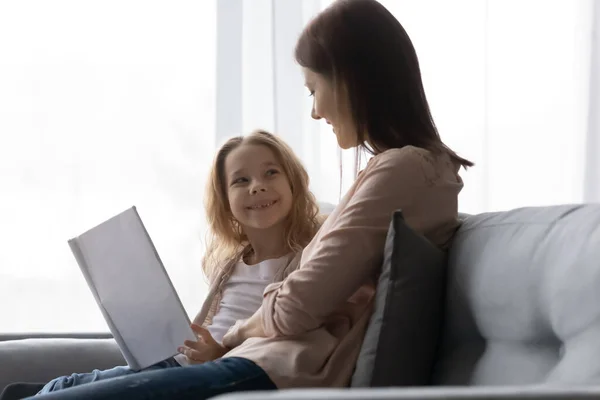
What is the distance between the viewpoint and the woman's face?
5.06ft

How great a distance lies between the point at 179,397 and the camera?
1.21 metres

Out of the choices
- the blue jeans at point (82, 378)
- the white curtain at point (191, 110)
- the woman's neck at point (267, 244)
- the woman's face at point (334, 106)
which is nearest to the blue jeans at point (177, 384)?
the blue jeans at point (82, 378)

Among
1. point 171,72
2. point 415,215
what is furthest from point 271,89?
point 415,215

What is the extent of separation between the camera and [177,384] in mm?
1218

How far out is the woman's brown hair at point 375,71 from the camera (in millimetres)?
1507

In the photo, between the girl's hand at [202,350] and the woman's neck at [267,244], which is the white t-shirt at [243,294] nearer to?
the woman's neck at [267,244]

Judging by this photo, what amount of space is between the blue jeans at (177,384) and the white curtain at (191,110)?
1336 mm

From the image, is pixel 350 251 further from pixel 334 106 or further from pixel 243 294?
pixel 243 294

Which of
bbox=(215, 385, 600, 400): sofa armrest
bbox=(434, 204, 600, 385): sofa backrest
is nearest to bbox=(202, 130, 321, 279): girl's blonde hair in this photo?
bbox=(434, 204, 600, 385): sofa backrest

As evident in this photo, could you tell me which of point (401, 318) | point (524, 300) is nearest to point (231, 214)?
point (401, 318)

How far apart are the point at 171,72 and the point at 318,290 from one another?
1484 millimetres

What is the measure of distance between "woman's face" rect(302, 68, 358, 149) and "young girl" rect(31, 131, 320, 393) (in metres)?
0.30

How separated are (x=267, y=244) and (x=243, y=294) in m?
0.12

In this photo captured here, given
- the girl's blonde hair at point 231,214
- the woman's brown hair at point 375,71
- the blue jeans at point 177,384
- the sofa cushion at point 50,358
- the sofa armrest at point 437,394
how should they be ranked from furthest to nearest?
the girl's blonde hair at point 231,214 < the sofa cushion at point 50,358 < the woman's brown hair at point 375,71 < the blue jeans at point 177,384 < the sofa armrest at point 437,394
